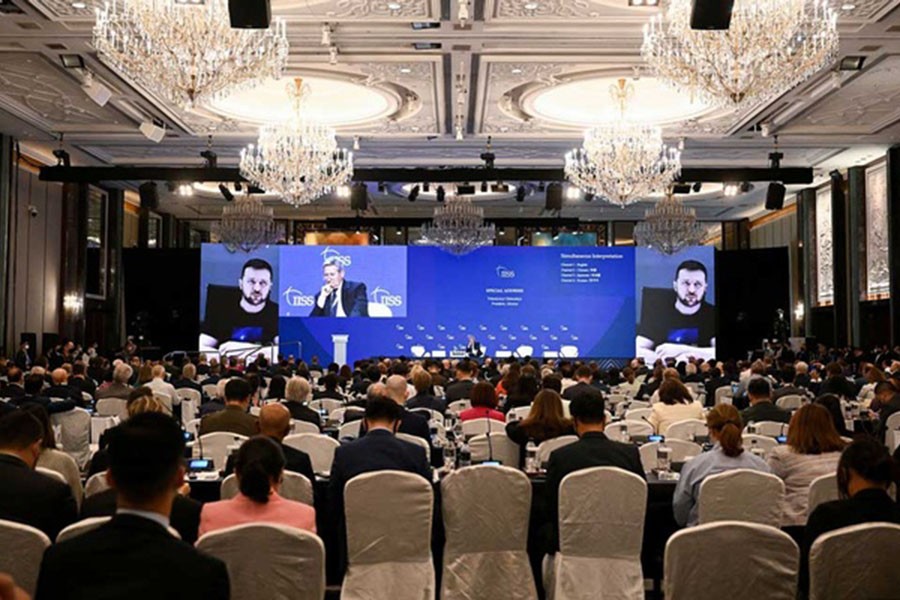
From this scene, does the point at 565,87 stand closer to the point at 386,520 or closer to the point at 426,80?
the point at 426,80

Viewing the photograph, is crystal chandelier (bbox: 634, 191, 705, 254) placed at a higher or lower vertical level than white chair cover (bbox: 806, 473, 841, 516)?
higher

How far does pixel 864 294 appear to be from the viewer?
65.6 ft

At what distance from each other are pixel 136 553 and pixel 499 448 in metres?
4.87

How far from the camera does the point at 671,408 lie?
8.80 metres

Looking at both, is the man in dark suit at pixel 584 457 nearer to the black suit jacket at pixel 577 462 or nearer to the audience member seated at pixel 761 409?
the black suit jacket at pixel 577 462

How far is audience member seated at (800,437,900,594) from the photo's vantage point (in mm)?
3674

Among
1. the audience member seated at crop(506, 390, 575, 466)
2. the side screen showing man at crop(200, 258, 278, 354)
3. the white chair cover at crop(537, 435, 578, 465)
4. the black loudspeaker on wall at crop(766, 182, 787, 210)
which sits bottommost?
the white chair cover at crop(537, 435, 578, 465)

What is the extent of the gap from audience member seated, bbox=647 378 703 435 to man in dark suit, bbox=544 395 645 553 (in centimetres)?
387

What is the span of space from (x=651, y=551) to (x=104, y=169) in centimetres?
1449

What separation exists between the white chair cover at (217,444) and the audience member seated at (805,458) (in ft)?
11.8

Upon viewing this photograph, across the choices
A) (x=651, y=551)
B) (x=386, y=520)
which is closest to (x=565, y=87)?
(x=651, y=551)

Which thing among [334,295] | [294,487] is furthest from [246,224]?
[294,487]

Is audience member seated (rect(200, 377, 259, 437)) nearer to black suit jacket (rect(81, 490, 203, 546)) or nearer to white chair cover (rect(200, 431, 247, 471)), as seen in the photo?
white chair cover (rect(200, 431, 247, 471))

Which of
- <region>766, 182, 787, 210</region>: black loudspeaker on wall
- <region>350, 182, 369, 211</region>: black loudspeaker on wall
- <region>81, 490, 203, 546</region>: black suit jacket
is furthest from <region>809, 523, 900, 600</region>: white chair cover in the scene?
<region>350, 182, 369, 211</region>: black loudspeaker on wall
